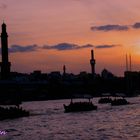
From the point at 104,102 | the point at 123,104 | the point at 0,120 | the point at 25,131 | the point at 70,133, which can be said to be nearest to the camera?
the point at 70,133

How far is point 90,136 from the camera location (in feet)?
209

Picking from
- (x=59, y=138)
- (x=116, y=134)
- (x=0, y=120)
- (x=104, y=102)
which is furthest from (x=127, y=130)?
(x=104, y=102)

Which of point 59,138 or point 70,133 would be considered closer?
point 59,138

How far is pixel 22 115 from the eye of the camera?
4178 inches

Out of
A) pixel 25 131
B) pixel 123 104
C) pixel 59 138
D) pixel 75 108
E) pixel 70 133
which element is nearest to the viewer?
pixel 59 138

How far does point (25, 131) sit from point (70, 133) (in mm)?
8141

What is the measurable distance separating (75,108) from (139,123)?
125 feet

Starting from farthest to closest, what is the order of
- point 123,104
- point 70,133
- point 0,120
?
point 123,104
point 0,120
point 70,133

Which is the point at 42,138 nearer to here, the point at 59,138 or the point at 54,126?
the point at 59,138

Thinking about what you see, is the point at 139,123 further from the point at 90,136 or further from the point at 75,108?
the point at 75,108

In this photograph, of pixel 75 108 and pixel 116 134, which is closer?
pixel 116 134

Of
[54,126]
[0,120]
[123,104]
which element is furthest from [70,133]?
[123,104]

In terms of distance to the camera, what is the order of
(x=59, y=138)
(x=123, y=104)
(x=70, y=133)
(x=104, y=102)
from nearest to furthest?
(x=59, y=138) < (x=70, y=133) < (x=123, y=104) < (x=104, y=102)

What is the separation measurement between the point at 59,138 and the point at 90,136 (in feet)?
11.7
